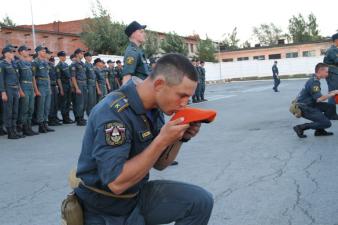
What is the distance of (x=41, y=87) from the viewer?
11758mm

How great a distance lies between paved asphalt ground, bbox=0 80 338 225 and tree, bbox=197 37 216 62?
48728 millimetres

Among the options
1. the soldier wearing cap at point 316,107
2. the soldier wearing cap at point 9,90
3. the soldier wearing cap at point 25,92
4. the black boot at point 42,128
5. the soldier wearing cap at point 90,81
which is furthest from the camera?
the soldier wearing cap at point 90,81

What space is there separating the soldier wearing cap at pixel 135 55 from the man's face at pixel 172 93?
408 cm

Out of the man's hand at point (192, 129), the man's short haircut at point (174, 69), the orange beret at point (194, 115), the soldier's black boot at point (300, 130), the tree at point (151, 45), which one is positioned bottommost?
the soldier's black boot at point (300, 130)

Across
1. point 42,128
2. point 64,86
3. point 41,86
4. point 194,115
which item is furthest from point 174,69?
point 64,86

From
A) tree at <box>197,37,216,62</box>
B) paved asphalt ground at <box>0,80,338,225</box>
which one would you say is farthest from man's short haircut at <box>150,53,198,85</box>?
tree at <box>197,37,216,62</box>

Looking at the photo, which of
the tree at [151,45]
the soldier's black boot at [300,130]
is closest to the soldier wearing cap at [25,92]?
the soldier's black boot at [300,130]

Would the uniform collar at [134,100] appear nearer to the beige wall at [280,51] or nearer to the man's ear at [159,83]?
the man's ear at [159,83]

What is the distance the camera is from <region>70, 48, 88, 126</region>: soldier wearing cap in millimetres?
12977

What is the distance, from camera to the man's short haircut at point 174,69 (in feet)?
7.65

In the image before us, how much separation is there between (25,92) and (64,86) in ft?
8.80

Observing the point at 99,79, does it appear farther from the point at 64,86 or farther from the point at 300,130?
the point at 300,130

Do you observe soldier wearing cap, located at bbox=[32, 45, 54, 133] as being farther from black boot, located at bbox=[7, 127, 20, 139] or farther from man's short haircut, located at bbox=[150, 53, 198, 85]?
man's short haircut, located at bbox=[150, 53, 198, 85]

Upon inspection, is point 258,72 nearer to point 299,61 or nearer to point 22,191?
point 299,61
